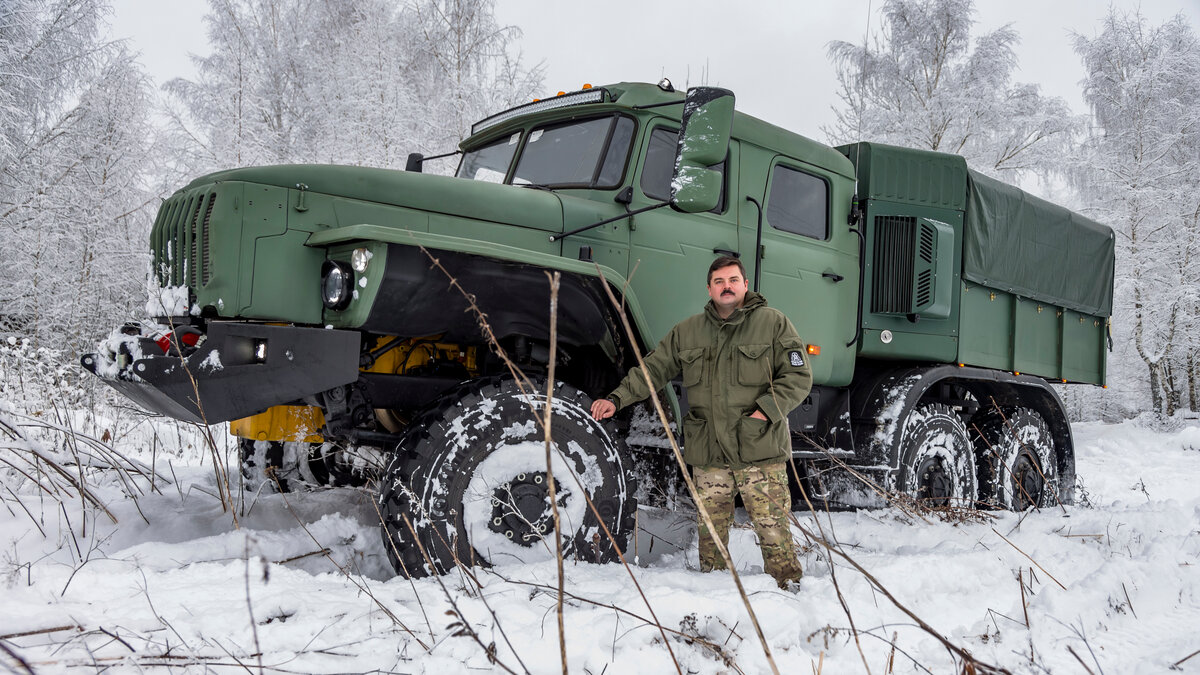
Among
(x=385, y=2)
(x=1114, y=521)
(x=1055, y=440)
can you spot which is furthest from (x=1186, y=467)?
(x=385, y=2)

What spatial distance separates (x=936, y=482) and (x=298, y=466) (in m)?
4.22

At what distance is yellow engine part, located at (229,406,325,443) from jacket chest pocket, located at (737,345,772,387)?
6.26 ft

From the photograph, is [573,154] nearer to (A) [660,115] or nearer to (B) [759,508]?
(A) [660,115]

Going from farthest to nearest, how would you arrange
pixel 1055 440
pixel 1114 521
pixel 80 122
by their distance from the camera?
1. pixel 80 122
2. pixel 1055 440
3. pixel 1114 521

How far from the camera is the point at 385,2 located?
1556 cm

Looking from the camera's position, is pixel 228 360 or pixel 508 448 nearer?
pixel 228 360

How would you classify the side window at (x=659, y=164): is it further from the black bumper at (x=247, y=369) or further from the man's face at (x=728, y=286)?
the black bumper at (x=247, y=369)

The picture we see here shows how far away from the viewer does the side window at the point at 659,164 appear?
13.1ft

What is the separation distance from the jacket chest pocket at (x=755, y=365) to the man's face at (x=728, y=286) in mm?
195

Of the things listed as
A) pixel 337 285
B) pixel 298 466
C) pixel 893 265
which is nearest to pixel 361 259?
pixel 337 285

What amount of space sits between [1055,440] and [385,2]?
557 inches

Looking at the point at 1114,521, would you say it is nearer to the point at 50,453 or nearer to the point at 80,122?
the point at 50,453

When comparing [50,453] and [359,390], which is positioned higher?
[359,390]

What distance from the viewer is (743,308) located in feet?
10.8
